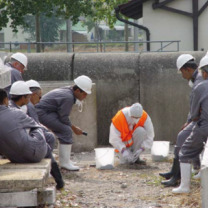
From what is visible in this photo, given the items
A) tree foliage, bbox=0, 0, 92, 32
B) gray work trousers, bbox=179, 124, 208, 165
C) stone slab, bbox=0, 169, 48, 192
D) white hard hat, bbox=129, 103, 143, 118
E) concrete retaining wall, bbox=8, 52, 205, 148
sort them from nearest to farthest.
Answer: stone slab, bbox=0, 169, 48, 192, gray work trousers, bbox=179, 124, 208, 165, white hard hat, bbox=129, 103, 143, 118, concrete retaining wall, bbox=8, 52, 205, 148, tree foliage, bbox=0, 0, 92, 32

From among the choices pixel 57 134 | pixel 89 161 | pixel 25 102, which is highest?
pixel 25 102

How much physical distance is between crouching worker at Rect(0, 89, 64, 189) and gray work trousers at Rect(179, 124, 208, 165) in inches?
61.3

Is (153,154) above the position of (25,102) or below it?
below

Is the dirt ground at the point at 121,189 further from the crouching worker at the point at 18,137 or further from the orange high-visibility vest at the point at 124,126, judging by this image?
the crouching worker at the point at 18,137

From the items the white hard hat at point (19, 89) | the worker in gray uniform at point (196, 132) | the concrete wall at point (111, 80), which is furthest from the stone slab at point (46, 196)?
the concrete wall at point (111, 80)

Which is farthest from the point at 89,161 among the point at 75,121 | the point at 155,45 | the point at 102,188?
the point at 155,45

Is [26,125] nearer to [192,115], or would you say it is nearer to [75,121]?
[192,115]

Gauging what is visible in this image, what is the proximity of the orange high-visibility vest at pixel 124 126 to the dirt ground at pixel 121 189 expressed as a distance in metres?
Result: 0.38

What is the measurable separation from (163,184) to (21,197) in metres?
2.34

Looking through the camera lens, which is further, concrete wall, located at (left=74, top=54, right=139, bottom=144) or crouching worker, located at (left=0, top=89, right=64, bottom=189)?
concrete wall, located at (left=74, top=54, right=139, bottom=144)

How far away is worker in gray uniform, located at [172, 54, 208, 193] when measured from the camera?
5.83 m

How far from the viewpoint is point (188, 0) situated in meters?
19.4

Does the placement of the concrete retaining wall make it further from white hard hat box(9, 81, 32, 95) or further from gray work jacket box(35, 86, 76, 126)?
white hard hat box(9, 81, 32, 95)

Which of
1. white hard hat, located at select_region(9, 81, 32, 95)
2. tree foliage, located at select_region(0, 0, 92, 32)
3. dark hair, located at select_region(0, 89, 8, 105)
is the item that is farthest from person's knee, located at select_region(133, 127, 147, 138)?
tree foliage, located at select_region(0, 0, 92, 32)
